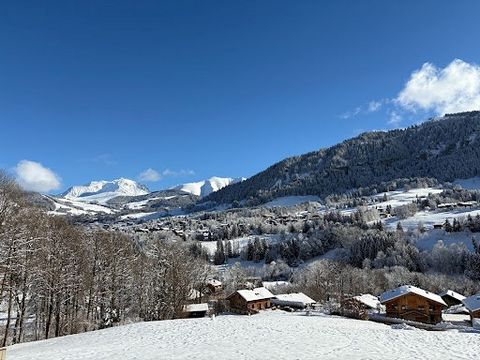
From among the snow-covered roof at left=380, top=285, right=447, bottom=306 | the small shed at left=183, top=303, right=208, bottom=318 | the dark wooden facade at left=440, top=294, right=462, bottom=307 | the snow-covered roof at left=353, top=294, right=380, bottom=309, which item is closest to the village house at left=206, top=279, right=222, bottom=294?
the small shed at left=183, top=303, right=208, bottom=318

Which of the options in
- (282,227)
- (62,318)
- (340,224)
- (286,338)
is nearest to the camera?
(286,338)

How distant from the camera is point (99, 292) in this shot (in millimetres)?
39250

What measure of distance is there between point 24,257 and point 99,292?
11.9 m

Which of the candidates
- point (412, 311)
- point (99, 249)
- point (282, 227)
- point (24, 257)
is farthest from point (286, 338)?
point (282, 227)

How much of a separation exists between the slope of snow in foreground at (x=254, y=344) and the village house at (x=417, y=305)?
2784cm

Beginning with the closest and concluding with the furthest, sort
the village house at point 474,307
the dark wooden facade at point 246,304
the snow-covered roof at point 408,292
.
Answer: the village house at point 474,307 < the snow-covered roof at point 408,292 < the dark wooden facade at point 246,304

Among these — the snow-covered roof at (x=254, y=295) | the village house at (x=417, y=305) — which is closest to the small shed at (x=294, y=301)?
the snow-covered roof at (x=254, y=295)

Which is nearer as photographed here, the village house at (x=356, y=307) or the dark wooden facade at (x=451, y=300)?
the village house at (x=356, y=307)

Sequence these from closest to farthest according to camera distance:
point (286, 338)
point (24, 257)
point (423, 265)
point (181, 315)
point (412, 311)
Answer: point (286, 338)
point (24, 257)
point (181, 315)
point (412, 311)
point (423, 265)

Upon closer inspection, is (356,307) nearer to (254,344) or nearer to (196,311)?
(196,311)

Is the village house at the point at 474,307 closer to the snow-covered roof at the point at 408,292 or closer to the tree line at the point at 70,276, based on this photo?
the snow-covered roof at the point at 408,292

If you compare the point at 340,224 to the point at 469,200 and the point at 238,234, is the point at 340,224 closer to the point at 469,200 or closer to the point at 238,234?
→ the point at 238,234

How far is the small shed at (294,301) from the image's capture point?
62844mm

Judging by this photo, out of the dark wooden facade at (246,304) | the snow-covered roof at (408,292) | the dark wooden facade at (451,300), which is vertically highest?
the snow-covered roof at (408,292)
